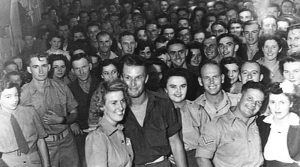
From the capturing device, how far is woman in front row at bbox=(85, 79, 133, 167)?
268 cm

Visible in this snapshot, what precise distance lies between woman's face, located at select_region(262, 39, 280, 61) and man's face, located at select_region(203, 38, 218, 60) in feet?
2.29

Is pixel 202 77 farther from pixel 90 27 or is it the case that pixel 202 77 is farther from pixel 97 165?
pixel 90 27

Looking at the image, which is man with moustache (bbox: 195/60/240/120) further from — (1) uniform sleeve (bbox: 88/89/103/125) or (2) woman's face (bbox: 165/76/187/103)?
(1) uniform sleeve (bbox: 88/89/103/125)

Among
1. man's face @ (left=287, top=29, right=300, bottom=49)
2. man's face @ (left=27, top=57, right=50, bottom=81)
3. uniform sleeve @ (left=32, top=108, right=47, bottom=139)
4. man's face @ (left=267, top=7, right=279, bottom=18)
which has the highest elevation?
man's face @ (left=267, top=7, right=279, bottom=18)

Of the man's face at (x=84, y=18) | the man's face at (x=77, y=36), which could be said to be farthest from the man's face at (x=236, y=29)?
the man's face at (x=84, y=18)

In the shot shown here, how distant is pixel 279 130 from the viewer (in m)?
3.20

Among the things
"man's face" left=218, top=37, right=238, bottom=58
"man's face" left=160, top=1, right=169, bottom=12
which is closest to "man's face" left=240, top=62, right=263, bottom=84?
"man's face" left=218, top=37, right=238, bottom=58

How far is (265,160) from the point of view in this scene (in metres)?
3.20

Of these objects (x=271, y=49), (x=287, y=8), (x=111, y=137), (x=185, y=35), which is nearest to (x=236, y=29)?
(x=185, y=35)

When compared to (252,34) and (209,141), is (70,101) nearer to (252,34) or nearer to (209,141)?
(209,141)

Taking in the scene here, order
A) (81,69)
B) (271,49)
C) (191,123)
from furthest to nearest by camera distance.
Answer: (271,49) < (81,69) < (191,123)

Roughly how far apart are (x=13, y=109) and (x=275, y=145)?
2076 mm

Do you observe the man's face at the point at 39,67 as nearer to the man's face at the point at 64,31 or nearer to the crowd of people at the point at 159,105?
the crowd of people at the point at 159,105

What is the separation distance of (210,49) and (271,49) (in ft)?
2.73
